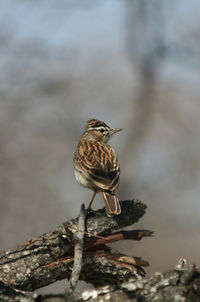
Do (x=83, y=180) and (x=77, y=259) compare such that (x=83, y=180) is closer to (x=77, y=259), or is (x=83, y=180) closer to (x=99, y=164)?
(x=99, y=164)

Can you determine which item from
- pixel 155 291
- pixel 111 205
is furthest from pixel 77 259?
pixel 111 205

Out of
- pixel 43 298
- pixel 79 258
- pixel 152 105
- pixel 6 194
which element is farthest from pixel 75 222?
pixel 152 105

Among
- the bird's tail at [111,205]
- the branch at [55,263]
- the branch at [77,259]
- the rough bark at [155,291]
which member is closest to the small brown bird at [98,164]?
the bird's tail at [111,205]

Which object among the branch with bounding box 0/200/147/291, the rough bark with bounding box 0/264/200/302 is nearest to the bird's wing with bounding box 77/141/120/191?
the branch with bounding box 0/200/147/291

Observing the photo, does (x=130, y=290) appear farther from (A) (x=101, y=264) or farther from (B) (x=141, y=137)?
(B) (x=141, y=137)

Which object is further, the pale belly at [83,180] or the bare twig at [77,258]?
the pale belly at [83,180]

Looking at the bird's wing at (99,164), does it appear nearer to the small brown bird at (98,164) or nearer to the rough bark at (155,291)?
the small brown bird at (98,164)

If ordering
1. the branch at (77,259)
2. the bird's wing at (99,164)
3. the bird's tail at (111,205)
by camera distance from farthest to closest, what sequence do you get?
1. the bird's wing at (99,164)
2. the bird's tail at (111,205)
3. the branch at (77,259)

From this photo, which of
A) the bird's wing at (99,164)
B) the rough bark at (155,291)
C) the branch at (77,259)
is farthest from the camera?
the bird's wing at (99,164)
